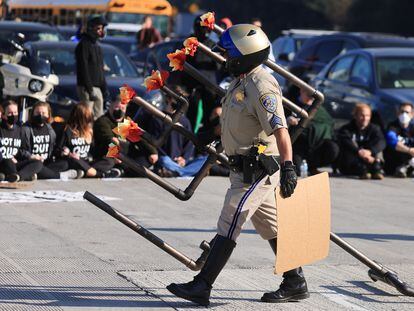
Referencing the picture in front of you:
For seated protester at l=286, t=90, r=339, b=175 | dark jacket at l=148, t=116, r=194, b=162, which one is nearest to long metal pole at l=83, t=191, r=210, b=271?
dark jacket at l=148, t=116, r=194, b=162

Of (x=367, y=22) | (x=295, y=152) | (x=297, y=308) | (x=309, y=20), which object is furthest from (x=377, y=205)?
(x=309, y=20)

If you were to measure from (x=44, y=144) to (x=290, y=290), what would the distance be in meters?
6.92

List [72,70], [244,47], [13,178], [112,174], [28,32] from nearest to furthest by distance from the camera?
[244,47]
[13,178]
[112,174]
[72,70]
[28,32]

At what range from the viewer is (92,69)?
15.8 m

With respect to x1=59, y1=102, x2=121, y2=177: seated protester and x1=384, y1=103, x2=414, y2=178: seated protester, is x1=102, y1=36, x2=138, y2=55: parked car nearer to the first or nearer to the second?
x1=384, y1=103, x2=414, y2=178: seated protester

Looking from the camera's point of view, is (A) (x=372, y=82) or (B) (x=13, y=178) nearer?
(B) (x=13, y=178)

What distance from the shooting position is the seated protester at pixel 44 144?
13.8 meters

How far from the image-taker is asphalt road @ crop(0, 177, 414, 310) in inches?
297

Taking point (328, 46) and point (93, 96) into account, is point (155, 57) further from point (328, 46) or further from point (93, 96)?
point (93, 96)

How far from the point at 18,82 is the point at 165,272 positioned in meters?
8.11

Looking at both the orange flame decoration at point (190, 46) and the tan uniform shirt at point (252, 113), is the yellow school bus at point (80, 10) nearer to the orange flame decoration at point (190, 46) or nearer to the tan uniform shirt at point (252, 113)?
the orange flame decoration at point (190, 46)

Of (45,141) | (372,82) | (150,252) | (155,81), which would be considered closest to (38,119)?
(45,141)

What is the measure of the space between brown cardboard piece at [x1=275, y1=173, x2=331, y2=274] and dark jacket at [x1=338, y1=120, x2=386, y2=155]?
787 cm

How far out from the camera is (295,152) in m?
15.0
